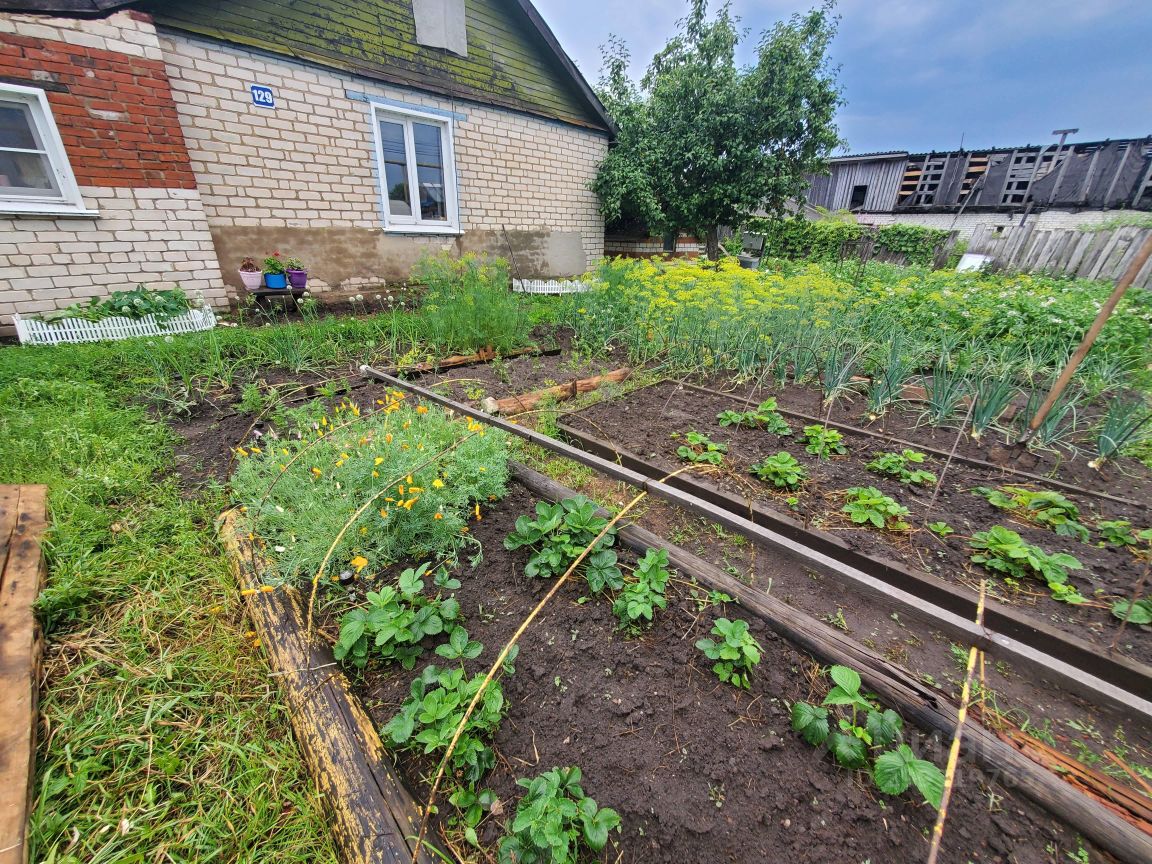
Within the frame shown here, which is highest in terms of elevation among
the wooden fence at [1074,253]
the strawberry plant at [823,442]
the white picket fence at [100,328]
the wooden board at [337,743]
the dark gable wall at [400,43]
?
the dark gable wall at [400,43]

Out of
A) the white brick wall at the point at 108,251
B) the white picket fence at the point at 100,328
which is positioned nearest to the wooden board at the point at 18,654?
the white picket fence at the point at 100,328

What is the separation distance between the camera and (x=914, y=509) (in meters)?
2.07

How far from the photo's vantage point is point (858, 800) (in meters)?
0.96

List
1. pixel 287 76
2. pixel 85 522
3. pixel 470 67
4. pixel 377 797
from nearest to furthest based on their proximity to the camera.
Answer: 1. pixel 377 797
2. pixel 85 522
3. pixel 287 76
4. pixel 470 67

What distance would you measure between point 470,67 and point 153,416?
6.80m

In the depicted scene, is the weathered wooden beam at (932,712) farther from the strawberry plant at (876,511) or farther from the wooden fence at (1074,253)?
the wooden fence at (1074,253)

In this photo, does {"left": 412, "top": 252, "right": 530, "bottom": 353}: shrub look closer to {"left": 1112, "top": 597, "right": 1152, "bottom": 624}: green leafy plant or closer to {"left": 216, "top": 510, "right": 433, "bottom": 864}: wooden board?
{"left": 216, "top": 510, "right": 433, "bottom": 864}: wooden board

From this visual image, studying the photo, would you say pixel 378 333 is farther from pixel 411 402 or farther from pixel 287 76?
pixel 287 76

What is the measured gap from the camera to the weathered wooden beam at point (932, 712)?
0.89 metres

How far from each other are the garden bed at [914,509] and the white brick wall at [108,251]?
4.90 meters

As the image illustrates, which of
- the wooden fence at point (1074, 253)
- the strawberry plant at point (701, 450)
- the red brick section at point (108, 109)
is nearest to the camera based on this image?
the strawberry plant at point (701, 450)

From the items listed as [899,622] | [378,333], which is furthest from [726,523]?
[378,333]

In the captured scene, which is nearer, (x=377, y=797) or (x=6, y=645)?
(x=377, y=797)

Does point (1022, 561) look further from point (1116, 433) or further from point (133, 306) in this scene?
point (133, 306)
